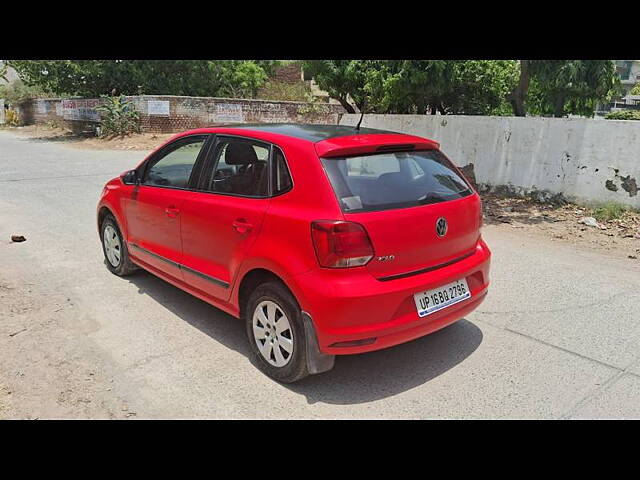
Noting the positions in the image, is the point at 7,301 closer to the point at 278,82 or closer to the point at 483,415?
the point at 483,415

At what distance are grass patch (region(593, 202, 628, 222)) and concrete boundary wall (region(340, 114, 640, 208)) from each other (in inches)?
4.3

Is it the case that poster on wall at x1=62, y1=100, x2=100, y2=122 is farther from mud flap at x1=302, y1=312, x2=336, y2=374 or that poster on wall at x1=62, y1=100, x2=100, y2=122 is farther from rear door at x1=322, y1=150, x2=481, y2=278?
mud flap at x1=302, y1=312, x2=336, y2=374

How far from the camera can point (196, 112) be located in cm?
2292

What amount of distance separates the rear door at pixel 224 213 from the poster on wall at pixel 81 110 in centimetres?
2321

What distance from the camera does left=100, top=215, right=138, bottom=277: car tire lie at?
16.8ft

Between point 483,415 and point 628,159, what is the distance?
248 inches

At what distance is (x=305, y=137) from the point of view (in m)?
3.41

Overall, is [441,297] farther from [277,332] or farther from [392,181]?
[277,332]

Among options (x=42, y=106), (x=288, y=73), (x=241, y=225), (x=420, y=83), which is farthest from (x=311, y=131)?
(x=288, y=73)

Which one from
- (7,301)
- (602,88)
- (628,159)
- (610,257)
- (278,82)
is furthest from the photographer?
(278,82)

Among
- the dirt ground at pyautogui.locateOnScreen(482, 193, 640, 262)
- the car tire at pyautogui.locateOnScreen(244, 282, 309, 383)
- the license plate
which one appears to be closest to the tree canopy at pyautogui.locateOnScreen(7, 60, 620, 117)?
the dirt ground at pyautogui.locateOnScreen(482, 193, 640, 262)

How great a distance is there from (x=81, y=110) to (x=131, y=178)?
2433 centimetres

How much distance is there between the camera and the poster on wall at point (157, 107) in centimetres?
2203

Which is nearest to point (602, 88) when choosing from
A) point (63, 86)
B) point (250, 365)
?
point (250, 365)
